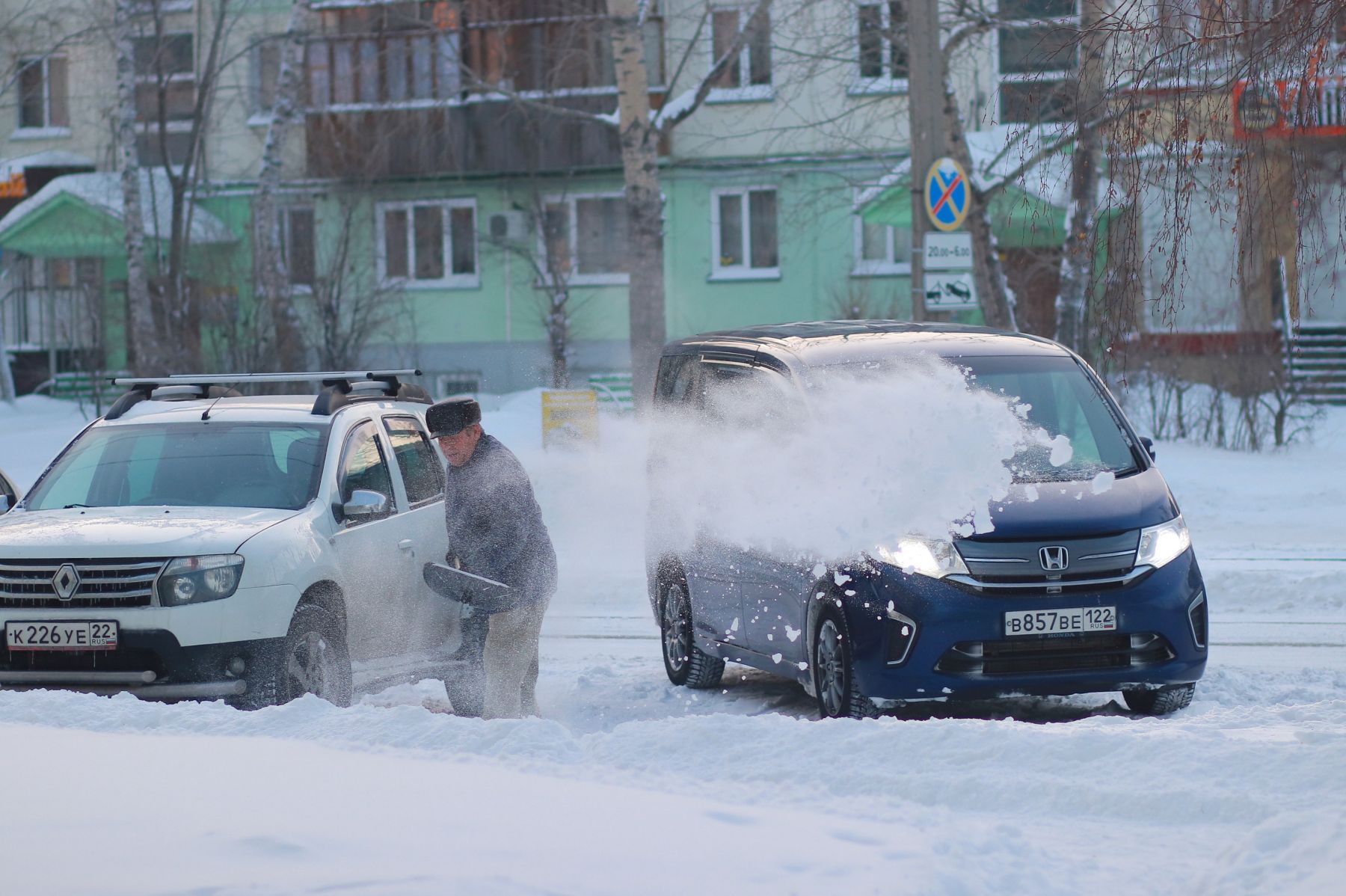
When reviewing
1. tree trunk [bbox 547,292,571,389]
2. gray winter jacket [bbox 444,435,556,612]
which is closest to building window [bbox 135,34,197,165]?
tree trunk [bbox 547,292,571,389]

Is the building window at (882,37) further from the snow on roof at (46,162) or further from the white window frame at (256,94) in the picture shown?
the snow on roof at (46,162)

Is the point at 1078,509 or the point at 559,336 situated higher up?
the point at 559,336

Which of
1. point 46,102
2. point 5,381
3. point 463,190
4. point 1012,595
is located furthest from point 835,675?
point 46,102

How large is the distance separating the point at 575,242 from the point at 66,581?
1004 inches

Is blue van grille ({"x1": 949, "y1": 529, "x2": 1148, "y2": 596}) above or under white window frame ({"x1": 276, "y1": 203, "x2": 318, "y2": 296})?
under

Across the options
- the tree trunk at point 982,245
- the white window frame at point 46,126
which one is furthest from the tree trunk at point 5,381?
the tree trunk at point 982,245

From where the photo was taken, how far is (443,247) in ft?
110

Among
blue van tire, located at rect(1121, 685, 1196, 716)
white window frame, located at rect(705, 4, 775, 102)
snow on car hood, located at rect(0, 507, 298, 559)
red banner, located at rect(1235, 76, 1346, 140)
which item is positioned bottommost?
blue van tire, located at rect(1121, 685, 1196, 716)

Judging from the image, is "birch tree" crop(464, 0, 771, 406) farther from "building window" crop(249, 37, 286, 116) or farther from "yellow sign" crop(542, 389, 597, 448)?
"building window" crop(249, 37, 286, 116)

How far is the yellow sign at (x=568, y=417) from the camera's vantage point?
1862cm

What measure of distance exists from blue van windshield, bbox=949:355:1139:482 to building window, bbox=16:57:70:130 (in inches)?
1256

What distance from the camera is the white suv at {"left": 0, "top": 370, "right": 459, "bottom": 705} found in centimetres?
720

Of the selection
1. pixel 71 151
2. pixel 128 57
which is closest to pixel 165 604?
pixel 128 57

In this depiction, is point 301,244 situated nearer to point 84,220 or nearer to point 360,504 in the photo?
point 84,220
